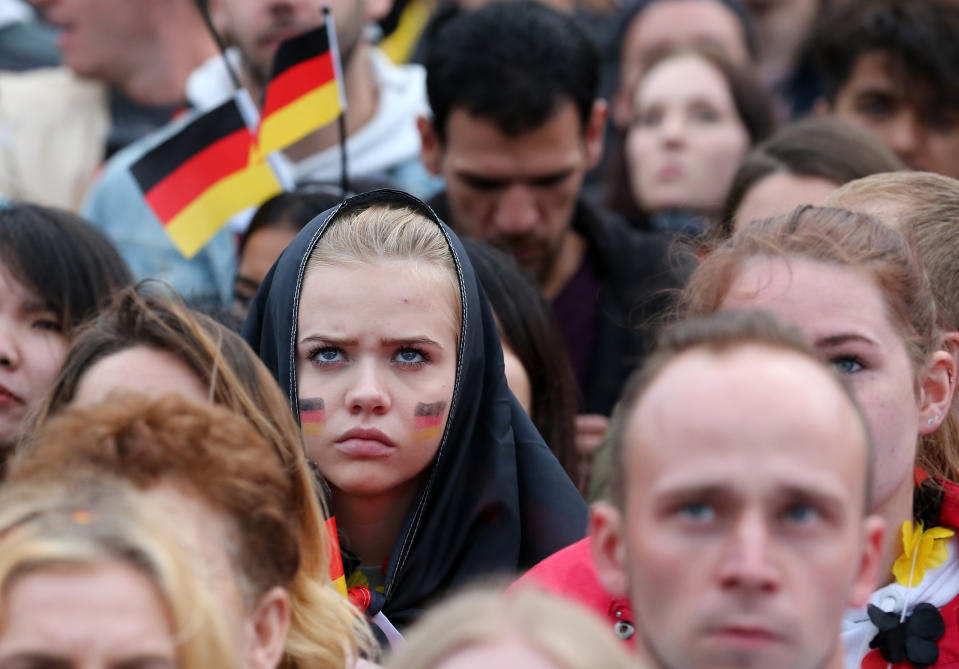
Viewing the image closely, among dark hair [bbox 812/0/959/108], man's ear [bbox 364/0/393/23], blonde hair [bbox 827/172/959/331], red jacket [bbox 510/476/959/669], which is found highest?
man's ear [bbox 364/0/393/23]

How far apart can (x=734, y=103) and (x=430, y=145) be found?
1.33 metres

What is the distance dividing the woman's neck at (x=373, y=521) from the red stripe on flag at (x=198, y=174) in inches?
54.5

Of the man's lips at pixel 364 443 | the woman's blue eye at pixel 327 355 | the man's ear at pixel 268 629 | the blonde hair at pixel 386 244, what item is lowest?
→ the man's ear at pixel 268 629

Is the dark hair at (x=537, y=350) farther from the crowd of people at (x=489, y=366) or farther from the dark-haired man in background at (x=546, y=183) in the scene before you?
the dark-haired man in background at (x=546, y=183)

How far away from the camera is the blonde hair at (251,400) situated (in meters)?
2.55

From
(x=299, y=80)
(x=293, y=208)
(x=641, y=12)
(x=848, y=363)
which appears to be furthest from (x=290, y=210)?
(x=641, y=12)

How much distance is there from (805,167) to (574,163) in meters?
0.75

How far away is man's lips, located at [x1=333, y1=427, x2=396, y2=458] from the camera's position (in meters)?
3.02

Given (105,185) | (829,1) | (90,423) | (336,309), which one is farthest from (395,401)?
(829,1)

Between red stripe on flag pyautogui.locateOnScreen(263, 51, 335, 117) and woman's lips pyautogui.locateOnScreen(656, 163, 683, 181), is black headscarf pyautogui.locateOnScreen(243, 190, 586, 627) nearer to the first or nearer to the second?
red stripe on flag pyautogui.locateOnScreen(263, 51, 335, 117)

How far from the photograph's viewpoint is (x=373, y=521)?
3186 millimetres

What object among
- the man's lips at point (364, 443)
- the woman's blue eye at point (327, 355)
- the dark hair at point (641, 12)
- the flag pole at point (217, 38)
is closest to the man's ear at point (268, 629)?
the man's lips at point (364, 443)

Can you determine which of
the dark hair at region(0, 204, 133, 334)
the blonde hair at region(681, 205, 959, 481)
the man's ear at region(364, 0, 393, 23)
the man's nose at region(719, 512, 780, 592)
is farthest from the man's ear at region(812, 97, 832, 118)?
the man's nose at region(719, 512, 780, 592)

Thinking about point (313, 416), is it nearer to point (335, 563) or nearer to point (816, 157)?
point (335, 563)
